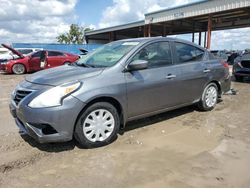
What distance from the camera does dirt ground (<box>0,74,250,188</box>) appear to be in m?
3.39

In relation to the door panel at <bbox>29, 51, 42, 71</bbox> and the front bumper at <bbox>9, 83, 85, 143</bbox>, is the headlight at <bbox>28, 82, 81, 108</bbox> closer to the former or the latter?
the front bumper at <bbox>9, 83, 85, 143</bbox>

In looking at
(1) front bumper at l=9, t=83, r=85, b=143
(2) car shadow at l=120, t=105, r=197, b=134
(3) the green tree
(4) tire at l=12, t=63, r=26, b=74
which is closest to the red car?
(4) tire at l=12, t=63, r=26, b=74

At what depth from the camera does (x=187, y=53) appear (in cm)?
593

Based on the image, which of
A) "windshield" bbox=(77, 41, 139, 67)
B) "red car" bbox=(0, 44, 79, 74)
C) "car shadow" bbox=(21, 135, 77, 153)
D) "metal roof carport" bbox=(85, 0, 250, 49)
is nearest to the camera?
"car shadow" bbox=(21, 135, 77, 153)

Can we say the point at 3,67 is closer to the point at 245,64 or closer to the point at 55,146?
the point at 245,64

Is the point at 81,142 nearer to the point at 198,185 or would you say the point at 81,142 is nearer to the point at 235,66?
the point at 198,185

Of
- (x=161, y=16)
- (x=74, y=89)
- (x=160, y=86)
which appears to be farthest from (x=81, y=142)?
(x=161, y=16)

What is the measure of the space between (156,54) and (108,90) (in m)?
1.42

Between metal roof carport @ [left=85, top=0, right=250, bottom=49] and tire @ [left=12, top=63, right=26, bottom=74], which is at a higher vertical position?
metal roof carport @ [left=85, top=0, right=250, bottom=49]

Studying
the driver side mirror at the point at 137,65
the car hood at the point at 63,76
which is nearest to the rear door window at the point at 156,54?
the driver side mirror at the point at 137,65

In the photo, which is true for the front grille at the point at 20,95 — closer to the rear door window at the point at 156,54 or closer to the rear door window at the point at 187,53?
the rear door window at the point at 156,54

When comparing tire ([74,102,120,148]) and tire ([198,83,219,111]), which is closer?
tire ([74,102,120,148])

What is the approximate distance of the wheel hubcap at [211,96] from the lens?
→ 6.46 m

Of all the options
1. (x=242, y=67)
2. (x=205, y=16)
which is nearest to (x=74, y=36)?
(x=205, y=16)
